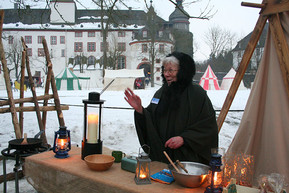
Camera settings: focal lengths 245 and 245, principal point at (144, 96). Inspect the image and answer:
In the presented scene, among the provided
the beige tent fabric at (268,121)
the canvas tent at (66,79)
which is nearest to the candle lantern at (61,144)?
the beige tent fabric at (268,121)

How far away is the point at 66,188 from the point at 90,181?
0.30m

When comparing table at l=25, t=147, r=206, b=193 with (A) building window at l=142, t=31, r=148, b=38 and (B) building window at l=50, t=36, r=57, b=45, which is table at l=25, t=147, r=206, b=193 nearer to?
(A) building window at l=142, t=31, r=148, b=38

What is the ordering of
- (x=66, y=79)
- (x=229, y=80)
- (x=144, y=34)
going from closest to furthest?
1. (x=229, y=80)
2. (x=66, y=79)
3. (x=144, y=34)

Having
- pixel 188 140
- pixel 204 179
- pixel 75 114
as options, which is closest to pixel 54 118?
pixel 75 114

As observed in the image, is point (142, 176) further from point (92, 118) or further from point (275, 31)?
point (275, 31)

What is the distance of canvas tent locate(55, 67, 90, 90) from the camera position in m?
24.6

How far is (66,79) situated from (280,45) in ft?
78.0

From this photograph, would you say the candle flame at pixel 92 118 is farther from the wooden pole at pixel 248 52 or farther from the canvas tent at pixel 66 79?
the canvas tent at pixel 66 79

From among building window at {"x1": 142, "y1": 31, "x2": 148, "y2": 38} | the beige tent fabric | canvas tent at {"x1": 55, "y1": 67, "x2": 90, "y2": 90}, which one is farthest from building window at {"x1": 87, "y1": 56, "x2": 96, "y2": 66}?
the beige tent fabric

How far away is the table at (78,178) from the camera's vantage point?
1673 mm

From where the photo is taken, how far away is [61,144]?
7.68ft

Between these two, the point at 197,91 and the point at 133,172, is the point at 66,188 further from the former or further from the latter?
the point at 197,91

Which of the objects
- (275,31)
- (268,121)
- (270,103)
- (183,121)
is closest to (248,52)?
(275,31)

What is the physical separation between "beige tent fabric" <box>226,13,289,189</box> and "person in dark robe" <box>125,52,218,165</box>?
3.61 ft
